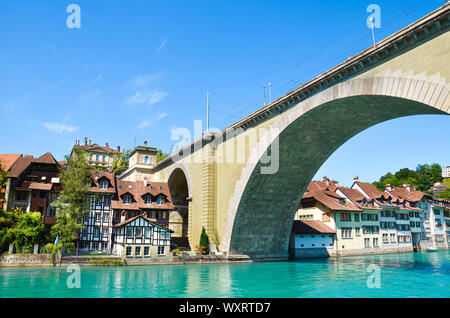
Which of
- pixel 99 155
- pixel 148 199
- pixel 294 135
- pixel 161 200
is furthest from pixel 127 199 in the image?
pixel 99 155

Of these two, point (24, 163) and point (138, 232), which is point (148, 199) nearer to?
point (138, 232)

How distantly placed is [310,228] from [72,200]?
2649 centimetres

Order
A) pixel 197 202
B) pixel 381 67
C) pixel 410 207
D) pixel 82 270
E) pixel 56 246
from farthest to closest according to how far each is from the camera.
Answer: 1. pixel 410 207
2. pixel 197 202
3. pixel 56 246
4. pixel 82 270
5. pixel 381 67

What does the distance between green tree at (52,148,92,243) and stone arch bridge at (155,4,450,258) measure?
10.8 metres

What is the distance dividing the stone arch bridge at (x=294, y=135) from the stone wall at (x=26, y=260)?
13534 mm

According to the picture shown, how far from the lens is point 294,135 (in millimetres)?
27344

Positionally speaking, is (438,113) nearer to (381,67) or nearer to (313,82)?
(381,67)

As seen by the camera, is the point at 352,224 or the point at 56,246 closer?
Answer: the point at 56,246

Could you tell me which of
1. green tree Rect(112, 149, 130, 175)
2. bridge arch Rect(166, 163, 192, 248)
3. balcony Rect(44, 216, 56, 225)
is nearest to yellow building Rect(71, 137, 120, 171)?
green tree Rect(112, 149, 130, 175)

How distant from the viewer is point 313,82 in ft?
75.6

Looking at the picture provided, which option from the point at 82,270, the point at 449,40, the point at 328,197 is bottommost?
the point at 82,270

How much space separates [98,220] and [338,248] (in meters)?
28.4

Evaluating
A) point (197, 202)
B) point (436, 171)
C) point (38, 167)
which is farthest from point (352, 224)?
point (436, 171)

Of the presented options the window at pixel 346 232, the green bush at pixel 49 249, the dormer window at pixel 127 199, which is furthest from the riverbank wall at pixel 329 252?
the green bush at pixel 49 249
